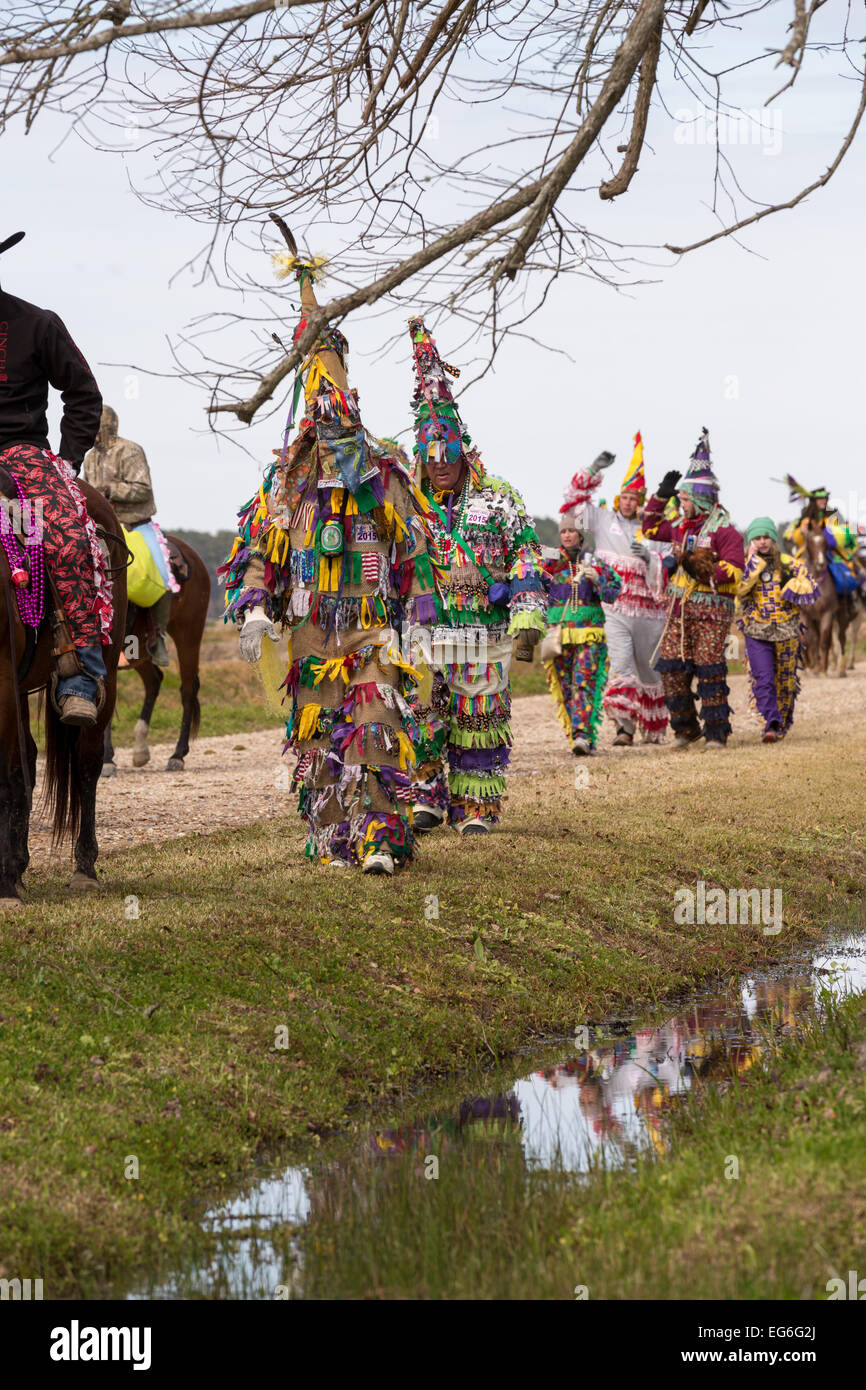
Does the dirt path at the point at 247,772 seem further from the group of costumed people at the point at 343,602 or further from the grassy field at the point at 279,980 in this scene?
the group of costumed people at the point at 343,602

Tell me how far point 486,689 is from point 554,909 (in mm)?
2054

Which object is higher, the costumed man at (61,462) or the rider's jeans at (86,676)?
the costumed man at (61,462)

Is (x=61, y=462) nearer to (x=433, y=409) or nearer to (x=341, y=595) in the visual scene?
(x=341, y=595)

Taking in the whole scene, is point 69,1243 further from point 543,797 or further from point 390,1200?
point 543,797

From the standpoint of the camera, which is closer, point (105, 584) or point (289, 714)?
point (105, 584)

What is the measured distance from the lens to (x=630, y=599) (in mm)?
16328

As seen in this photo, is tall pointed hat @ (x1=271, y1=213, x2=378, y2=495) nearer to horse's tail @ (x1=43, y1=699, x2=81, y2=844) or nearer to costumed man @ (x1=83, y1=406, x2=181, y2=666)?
horse's tail @ (x1=43, y1=699, x2=81, y2=844)

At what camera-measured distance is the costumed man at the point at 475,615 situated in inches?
376

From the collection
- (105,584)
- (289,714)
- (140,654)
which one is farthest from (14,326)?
(140,654)

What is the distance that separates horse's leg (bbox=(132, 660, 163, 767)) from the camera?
15008mm

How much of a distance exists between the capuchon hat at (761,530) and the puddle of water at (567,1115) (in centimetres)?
947

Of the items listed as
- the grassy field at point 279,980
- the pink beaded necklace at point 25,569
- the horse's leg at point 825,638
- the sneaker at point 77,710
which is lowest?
the grassy field at point 279,980

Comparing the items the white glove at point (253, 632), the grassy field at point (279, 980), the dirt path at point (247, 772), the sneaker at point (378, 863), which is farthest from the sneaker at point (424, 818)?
the white glove at point (253, 632)
